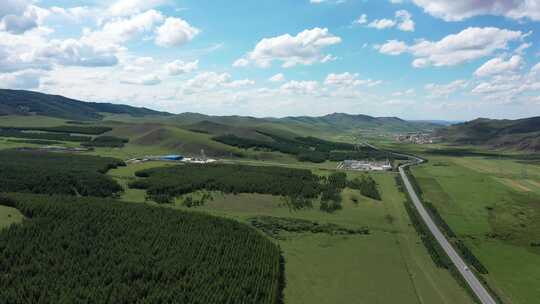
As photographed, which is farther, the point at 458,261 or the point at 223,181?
the point at 223,181

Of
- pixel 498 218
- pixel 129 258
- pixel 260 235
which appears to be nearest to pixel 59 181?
pixel 129 258

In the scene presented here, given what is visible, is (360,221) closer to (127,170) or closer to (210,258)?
(210,258)

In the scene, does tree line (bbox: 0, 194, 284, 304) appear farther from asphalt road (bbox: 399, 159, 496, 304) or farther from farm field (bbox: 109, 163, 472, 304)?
asphalt road (bbox: 399, 159, 496, 304)

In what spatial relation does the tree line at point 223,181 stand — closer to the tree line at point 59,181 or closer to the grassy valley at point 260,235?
the grassy valley at point 260,235

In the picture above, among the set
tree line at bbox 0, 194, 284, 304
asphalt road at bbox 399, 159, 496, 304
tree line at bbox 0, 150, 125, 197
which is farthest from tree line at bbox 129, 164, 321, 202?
tree line at bbox 0, 194, 284, 304

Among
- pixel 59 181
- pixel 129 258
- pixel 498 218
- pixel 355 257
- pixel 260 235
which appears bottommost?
pixel 355 257

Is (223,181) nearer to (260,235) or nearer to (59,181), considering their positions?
(59,181)
